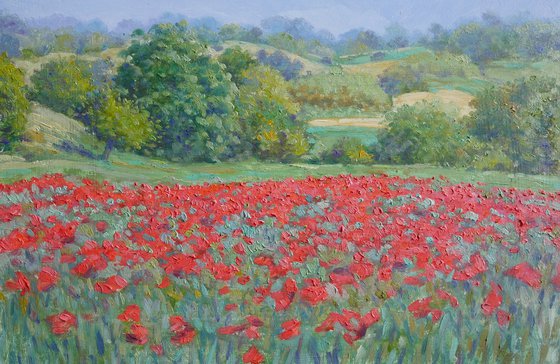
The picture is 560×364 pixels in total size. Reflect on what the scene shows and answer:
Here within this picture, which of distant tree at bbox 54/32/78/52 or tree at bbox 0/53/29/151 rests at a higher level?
distant tree at bbox 54/32/78/52

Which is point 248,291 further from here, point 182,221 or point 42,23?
point 42,23

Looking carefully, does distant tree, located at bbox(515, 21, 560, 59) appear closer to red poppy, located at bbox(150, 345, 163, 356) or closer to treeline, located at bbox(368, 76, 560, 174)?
treeline, located at bbox(368, 76, 560, 174)

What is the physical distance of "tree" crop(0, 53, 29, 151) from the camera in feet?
16.8

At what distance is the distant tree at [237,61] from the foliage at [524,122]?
2.17 meters

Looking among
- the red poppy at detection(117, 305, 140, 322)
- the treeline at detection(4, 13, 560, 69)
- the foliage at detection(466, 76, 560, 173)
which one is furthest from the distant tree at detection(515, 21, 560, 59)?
the red poppy at detection(117, 305, 140, 322)

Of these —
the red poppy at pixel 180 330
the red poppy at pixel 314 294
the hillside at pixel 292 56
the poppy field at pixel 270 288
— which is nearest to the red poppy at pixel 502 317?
the poppy field at pixel 270 288

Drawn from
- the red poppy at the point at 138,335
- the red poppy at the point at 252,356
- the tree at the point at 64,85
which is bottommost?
the red poppy at the point at 252,356

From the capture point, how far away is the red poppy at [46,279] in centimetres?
301

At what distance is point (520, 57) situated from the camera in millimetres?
5859

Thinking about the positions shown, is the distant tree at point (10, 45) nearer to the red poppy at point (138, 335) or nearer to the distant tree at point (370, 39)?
the distant tree at point (370, 39)

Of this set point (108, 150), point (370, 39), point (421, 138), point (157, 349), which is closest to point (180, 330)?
point (157, 349)

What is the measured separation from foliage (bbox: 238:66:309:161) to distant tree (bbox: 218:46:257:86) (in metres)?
0.06

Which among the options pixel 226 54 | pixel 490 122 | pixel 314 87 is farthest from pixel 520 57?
pixel 226 54

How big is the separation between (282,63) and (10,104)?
2384 millimetres
